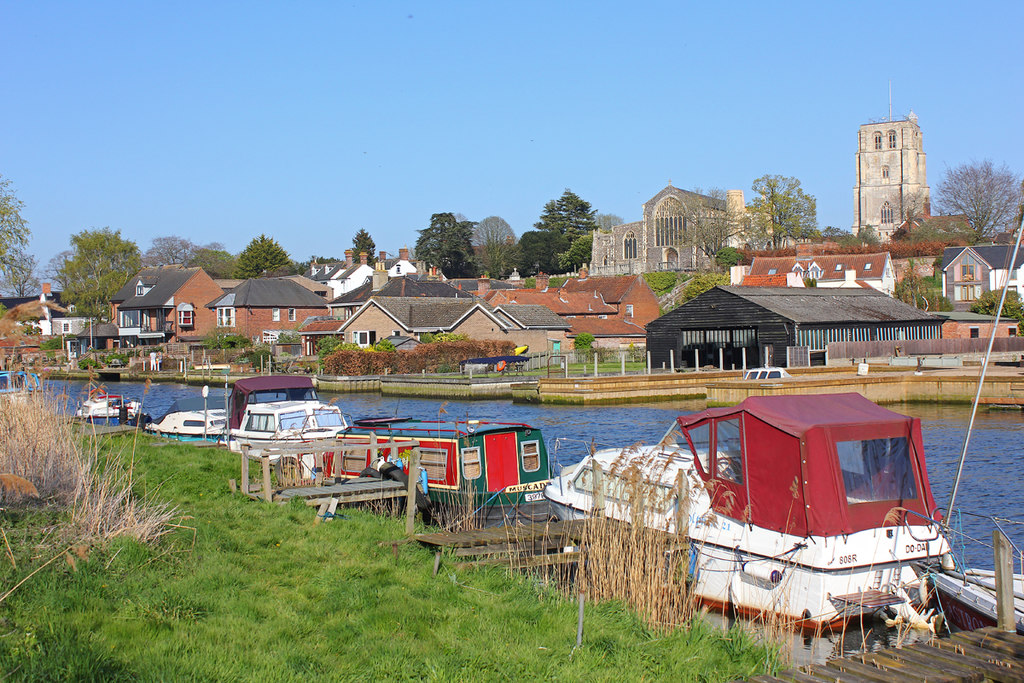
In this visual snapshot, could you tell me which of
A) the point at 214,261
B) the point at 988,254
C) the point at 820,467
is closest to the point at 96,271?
the point at 214,261

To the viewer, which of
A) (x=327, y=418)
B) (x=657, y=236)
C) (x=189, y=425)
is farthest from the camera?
(x=657, y=236)

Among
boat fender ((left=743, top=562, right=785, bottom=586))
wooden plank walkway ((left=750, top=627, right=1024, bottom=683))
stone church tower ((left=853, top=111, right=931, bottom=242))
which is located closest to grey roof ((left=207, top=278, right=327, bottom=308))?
boat fender ((left=743, top=562, right=785, bottom=586))

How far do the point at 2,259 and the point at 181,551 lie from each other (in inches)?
825

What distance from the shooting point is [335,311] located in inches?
3570

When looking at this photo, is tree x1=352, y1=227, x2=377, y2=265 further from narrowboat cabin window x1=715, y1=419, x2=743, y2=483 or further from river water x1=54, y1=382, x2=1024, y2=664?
narrowboat cabin window x1=715, y1=419, x2=743, y2=483

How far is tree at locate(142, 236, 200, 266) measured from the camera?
154875 millimetres

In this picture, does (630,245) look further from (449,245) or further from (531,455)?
(531,455)

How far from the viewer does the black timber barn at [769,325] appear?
177 ft

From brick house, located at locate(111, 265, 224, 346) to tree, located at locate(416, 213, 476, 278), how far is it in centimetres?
4665

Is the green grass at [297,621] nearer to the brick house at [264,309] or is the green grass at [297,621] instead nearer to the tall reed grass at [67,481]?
the tall reed grass at [67,481]

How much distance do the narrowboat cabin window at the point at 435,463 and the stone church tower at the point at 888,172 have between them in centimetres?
14828

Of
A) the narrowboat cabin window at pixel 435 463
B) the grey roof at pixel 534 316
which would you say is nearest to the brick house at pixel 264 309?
the grey roof at pixel 534 316

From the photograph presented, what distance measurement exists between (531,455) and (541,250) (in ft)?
382

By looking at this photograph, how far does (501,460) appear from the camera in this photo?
18.0 m
